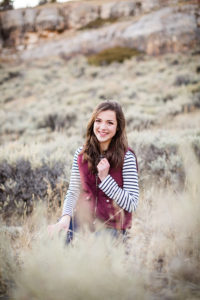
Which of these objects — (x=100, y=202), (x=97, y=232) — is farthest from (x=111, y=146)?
(x=97, y=232)

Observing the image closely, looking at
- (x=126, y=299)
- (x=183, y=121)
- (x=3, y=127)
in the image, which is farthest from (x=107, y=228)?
(x=3, y=127)

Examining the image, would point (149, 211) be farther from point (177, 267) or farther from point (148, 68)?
point (148, 68)

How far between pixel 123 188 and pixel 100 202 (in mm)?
271

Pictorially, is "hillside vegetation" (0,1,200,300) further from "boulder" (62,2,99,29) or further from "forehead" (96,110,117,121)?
"boulder" (62,2,99,29)

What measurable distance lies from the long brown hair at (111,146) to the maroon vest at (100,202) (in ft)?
0.26

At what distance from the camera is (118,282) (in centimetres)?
136

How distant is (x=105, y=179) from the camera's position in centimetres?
197

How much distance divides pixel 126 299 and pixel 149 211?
162 centimetres

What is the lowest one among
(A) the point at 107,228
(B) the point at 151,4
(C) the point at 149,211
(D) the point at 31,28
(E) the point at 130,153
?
(C) the point at 149,211

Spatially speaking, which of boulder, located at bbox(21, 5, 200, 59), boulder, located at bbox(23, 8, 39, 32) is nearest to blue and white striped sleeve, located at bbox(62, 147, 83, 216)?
boulder, located at bbox(21, 5, 200, 59)

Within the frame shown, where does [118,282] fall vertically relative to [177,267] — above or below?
above

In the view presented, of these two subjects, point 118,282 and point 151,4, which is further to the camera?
point 151,4

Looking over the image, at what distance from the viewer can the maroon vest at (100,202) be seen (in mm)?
2094

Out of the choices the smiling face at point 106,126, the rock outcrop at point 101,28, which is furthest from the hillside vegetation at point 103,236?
the rock outcrop at point 101,28
